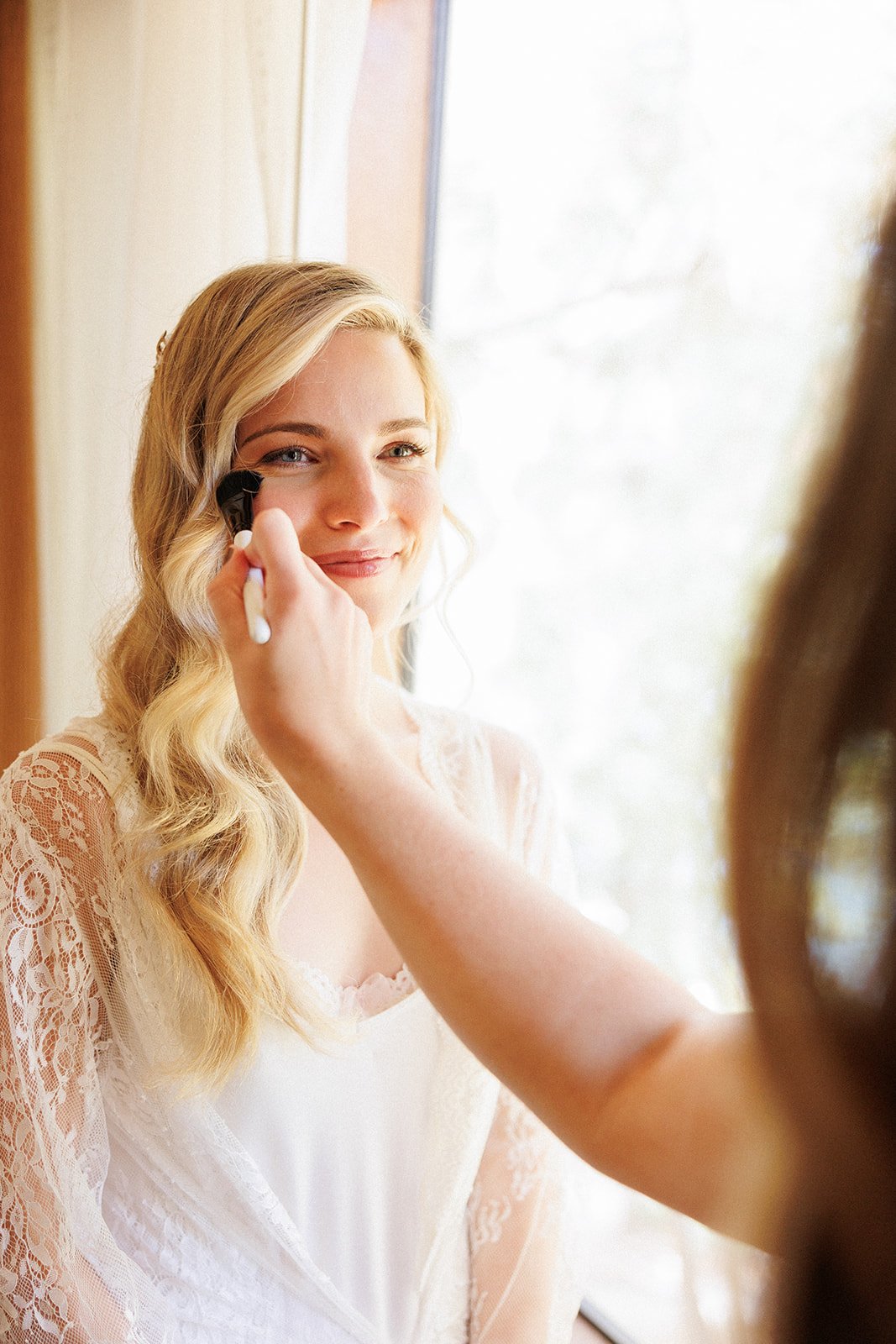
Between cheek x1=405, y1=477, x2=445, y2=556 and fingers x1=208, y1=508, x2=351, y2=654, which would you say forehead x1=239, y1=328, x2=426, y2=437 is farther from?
fingers x1=208, y1=508, x2=351, y2=654

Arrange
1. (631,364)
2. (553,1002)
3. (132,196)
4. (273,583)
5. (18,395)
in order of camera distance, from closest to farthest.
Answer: (553,1002), (273,583), (631,364), (132,196), (18,395)

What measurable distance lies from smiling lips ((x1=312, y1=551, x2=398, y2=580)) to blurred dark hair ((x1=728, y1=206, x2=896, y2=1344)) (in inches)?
34.0

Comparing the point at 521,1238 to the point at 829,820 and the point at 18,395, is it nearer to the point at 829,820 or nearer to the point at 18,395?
the point at 829,820

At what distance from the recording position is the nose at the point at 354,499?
45.3 inches

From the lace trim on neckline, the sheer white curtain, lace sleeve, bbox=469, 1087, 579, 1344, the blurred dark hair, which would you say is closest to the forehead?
the sheer white curtain

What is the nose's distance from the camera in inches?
45.3

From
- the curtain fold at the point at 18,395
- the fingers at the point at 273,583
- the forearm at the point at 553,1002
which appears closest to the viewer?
the forearm at the point at 553,1002

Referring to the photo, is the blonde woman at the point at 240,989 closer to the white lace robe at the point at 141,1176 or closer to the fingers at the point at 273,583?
the white lace robe at the point at 141,1176

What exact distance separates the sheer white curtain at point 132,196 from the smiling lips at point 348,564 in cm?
44

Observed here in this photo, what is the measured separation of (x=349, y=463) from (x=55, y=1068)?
2.11 feet

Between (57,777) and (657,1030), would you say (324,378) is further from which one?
(657,1030)

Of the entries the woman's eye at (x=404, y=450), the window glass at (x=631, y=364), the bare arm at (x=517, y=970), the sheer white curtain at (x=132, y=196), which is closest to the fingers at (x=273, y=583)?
the bare arm at (x=517, y=970)

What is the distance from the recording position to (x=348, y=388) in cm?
117

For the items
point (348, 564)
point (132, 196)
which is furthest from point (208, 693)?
point (132, 196)
